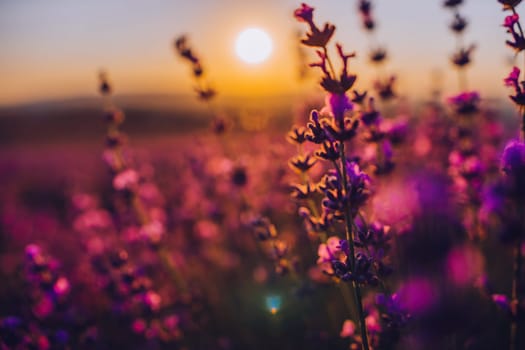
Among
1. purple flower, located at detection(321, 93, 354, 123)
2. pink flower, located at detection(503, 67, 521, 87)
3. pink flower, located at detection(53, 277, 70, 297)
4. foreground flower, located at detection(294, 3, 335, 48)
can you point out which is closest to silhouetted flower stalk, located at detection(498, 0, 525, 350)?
pink flower, located at detection(503, 67, 521, 87)

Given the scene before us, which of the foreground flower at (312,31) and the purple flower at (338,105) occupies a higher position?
the foreground flower at (312,31)

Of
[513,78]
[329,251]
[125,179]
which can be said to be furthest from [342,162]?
[125,179]

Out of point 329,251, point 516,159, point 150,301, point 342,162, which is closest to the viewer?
point 342,162

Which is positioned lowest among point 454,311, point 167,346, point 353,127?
point 167,346

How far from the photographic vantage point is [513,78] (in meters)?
2.06

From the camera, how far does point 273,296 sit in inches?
163

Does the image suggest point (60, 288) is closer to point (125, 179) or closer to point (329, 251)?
point (125, 179)

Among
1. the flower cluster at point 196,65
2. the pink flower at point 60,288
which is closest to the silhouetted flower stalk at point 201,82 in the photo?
the flower cluster at point 196,65

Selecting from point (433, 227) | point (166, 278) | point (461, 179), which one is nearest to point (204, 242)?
point (166, 278)

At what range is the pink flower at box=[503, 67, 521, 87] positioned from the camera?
2055 millimetres

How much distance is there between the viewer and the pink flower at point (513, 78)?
205 centimetres

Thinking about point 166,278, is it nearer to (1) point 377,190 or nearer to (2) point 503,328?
(1) point 377,190

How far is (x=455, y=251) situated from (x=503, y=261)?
1.48 m

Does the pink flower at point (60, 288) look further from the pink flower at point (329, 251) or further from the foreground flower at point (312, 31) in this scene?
the foreground flower at point (312, 31)
